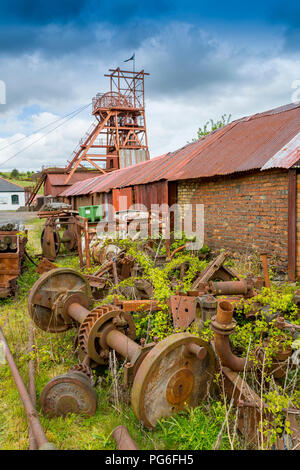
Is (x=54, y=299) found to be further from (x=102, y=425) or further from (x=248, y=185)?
(x=248, y=185)

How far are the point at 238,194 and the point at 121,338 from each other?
594 centimetres

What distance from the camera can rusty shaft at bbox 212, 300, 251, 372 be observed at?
3.24 meters

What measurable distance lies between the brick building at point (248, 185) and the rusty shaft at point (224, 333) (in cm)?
386

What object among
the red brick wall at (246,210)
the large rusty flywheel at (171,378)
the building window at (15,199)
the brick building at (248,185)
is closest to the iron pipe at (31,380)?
the large rusty flywheel at (171,378)

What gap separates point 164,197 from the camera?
11273mm

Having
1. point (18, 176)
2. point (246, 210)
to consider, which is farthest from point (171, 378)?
point (18, 176)

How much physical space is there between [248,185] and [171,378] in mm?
6232

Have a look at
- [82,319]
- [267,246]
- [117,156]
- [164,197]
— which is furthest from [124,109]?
[82,319]

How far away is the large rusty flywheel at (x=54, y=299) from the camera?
4825mm

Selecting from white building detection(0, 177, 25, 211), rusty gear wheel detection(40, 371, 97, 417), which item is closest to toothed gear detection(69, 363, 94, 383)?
rusty gear wheel detection(40, 371, 97, 417)

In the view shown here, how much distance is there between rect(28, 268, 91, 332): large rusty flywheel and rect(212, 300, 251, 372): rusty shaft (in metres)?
2.31

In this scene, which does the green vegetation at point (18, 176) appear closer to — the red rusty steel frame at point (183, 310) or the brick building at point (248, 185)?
the brick building at point (248, 185)

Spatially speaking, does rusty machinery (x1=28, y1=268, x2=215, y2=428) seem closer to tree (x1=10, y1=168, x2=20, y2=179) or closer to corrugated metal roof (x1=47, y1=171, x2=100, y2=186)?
corrugated metal roof (x1=47, y1=171, x2=100, y2=186)

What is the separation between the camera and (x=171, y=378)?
10.2ft
